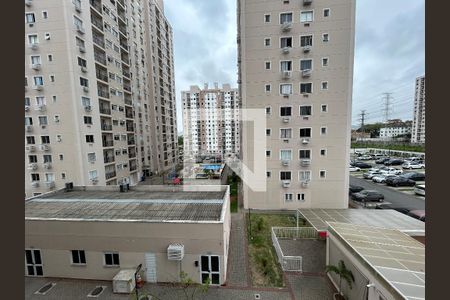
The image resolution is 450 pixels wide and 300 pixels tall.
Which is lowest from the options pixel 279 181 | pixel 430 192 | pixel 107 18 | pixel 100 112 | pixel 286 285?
pixel 286 285

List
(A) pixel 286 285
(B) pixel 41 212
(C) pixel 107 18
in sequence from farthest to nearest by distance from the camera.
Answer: (C) pixel 107 18 < (B) pixel 41 212 < (A) pixel 286 285

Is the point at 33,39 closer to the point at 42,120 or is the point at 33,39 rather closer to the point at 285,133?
the point at 42,120

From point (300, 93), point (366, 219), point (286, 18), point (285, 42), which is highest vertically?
point (286, 18)

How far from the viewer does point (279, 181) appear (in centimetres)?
2017

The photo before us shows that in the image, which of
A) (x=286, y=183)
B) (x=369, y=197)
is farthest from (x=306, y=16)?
(x=369, y=197)

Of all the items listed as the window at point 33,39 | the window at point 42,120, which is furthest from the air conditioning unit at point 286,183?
the window at point 33,39

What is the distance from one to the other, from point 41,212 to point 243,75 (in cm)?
1887

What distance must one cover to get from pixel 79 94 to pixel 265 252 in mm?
23141

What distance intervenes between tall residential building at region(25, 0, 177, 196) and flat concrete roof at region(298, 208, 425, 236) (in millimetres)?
23008

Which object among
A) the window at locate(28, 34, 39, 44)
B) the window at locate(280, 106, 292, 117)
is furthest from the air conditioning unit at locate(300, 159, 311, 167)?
the window at locate(28, 34, 39, 44)

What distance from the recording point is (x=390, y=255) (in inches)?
330

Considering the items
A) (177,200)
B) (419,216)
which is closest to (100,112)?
(177,200)

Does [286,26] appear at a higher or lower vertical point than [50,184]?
higher

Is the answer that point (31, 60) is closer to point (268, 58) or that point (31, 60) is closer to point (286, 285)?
point (268, 58)
